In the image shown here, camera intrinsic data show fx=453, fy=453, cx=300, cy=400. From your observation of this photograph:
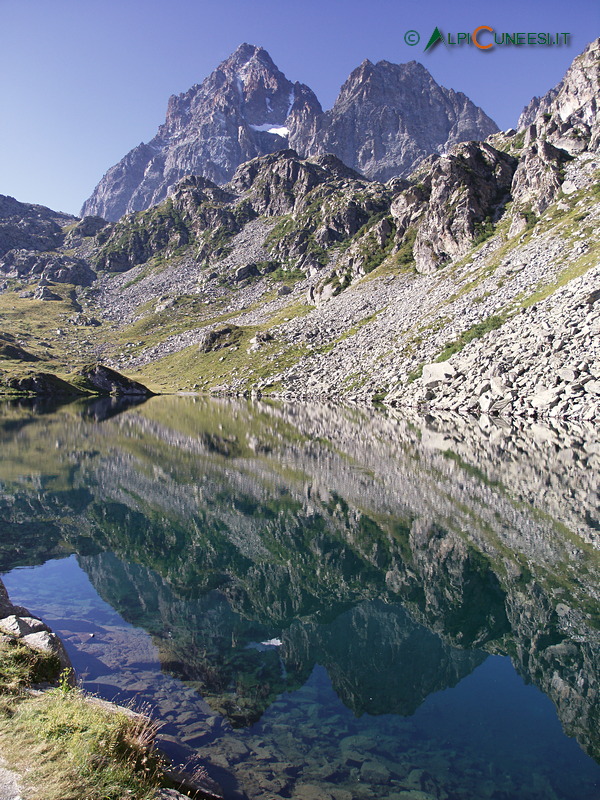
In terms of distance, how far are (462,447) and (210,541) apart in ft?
88.4

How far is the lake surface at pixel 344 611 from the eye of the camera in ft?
32.6

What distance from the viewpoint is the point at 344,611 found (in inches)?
663

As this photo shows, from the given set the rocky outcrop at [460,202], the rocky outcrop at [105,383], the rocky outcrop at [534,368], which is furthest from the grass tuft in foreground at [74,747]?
the rocky outcrop at [460,202]

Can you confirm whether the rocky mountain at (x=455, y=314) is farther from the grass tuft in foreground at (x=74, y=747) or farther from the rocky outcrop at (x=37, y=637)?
the grass tuft in foreground at (x=74, y=747)

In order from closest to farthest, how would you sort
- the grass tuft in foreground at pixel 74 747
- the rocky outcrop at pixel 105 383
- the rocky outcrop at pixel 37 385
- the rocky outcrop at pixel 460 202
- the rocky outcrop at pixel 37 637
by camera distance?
1. the grass tuft in foreground at pixel 74 747
2. the rocky outcrop at pixel 37 637
3. the rocky outcrop at pixel 37 385
4. the rocky outcrop at pixel 105 383
5. the rocky outcrop at pixel 460 202

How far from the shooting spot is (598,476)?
1176 inches

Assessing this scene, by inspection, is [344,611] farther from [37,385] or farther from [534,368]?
[37,385]

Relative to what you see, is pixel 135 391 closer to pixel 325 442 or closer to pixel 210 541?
pixel 325 442

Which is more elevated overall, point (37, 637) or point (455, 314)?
point (455, 314)

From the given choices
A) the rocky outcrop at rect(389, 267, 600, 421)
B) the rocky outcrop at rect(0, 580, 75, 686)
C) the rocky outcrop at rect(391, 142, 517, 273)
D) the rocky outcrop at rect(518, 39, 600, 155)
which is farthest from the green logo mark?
the rocky outcrop at rect(518, 39, 600, 155)

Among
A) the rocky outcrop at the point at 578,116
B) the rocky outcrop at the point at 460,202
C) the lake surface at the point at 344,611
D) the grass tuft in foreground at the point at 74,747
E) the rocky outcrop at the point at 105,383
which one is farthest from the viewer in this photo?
the rocky outcrop at the point at 460,202

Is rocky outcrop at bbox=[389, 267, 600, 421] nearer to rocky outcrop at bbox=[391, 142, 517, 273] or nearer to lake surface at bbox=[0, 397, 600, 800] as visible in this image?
lake surface at bbox=[0, 397, 600, 800]

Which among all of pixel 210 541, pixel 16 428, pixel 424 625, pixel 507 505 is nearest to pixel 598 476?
pixel 507 505

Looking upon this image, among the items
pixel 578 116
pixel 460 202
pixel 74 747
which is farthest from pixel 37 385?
pixel 578 116
